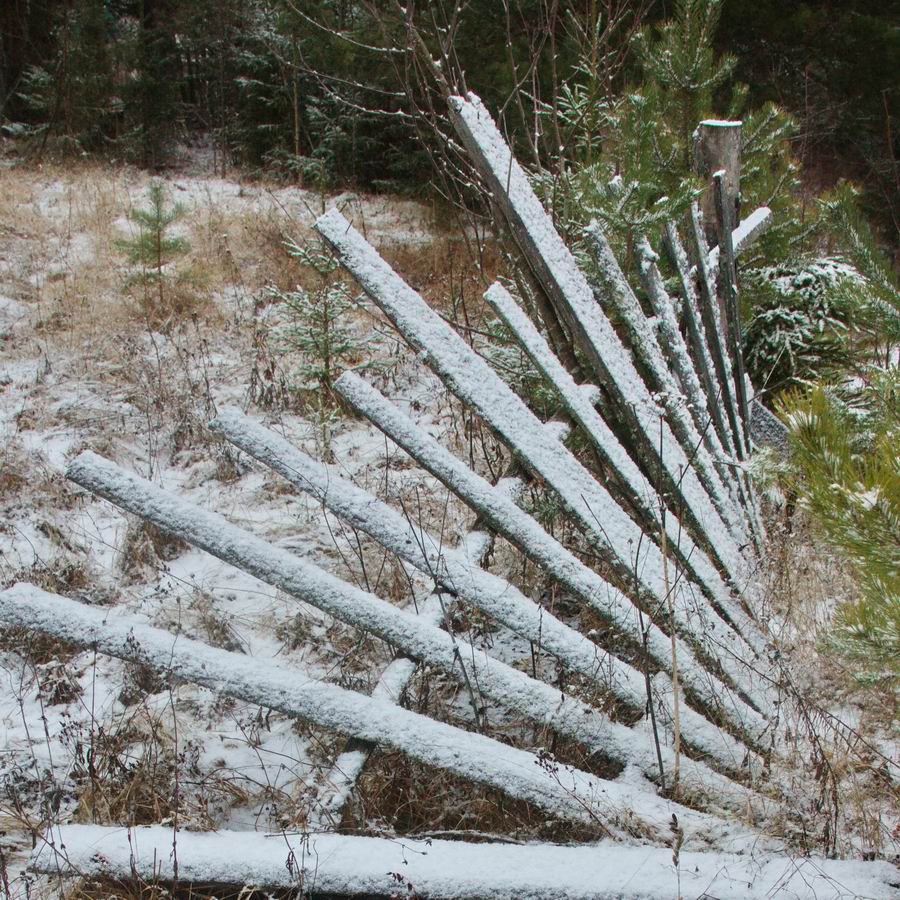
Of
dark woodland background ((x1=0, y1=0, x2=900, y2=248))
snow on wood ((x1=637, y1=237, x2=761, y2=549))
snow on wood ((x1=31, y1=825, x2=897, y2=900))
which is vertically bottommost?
snow on wood ((x1=31, y1=825, x2=897, y2=900))

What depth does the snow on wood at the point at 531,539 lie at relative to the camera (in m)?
2.21

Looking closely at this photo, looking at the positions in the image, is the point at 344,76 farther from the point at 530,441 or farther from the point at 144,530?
the point at 530,441

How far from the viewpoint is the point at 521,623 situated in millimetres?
2162

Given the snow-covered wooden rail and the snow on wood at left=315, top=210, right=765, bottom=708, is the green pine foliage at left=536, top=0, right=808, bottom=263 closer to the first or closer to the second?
the snow-covered wooden rail

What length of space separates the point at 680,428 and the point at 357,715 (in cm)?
154

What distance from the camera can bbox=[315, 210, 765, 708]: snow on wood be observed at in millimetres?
2254

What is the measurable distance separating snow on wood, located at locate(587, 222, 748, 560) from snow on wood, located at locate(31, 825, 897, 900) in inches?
40.0

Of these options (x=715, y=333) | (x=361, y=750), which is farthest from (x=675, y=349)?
(x=361, y=750)

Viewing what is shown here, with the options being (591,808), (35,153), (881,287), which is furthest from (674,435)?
(35,153)

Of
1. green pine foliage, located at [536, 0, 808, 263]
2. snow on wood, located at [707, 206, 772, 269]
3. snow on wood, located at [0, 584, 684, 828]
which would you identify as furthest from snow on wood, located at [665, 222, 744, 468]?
snow on wood, located at [0, 584, 684, 828]

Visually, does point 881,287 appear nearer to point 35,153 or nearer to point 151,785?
point 151,785

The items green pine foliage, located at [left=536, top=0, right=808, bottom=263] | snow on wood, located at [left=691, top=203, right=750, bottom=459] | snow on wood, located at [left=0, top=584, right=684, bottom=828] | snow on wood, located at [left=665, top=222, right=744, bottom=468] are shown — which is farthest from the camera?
snow on wood, located at [left=691, top=203, right=750, bottom=459]

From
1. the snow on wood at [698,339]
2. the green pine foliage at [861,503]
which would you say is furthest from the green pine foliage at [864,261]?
the snow on wood at [698,339]

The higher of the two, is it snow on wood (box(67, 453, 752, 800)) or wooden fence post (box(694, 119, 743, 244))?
wooden fence post (box(694, 119, 743, 244))
